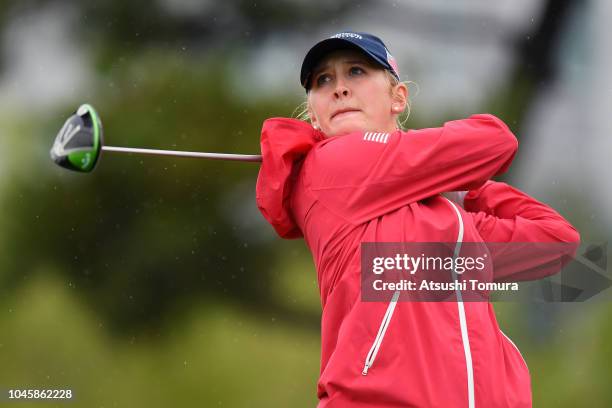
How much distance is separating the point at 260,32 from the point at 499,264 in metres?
2.03

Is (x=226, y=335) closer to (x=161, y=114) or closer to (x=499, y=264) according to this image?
(x=161, y=114)

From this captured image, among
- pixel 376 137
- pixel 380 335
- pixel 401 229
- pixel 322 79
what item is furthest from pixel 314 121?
pixel 380 335

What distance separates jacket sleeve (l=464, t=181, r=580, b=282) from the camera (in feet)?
4.65

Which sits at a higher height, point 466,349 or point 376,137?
point 376,137

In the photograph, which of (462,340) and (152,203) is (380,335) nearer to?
(462,340)

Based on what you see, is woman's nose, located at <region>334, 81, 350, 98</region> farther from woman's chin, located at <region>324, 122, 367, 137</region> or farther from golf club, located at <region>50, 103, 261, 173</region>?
golf club, located at <region>50, 103, 261, 173</region>

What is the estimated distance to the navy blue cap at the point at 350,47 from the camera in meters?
1.47

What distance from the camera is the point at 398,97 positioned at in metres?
1.56

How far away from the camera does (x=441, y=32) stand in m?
3.28

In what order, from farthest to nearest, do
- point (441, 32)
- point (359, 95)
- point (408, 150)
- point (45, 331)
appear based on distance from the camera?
point (441, 32) < point (45, 331) < point (359, 95) < point (408, 150)

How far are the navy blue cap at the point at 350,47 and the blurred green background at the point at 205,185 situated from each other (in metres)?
1.61

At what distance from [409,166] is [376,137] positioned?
78mm

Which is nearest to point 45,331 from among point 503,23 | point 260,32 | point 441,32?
point 260,32

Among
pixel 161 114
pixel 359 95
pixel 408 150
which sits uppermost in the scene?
pixel 161 114
